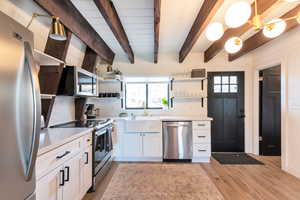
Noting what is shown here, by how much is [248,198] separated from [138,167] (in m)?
1.92

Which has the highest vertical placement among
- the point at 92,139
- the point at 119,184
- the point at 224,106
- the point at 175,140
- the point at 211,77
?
the point at 211,77

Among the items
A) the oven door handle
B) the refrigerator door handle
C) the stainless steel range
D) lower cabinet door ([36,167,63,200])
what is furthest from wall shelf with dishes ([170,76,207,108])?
the refrigerator door handle

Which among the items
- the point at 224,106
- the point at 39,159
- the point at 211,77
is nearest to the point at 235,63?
the point at 211,77

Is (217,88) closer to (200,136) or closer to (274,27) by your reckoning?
(200,136)

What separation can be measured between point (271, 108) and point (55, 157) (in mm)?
4473

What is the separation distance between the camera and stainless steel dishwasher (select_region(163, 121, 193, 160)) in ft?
12.4

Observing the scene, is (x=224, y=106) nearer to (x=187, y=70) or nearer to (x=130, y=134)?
(x=187, y=70)

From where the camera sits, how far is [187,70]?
4.58 metres

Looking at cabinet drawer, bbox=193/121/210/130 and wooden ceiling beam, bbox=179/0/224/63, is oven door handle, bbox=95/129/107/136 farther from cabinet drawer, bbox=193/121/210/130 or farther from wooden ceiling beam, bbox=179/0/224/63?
wooden ceiling beam, bbox=179/0/224/63

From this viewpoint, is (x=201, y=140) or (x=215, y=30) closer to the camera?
(x=215, y=30)

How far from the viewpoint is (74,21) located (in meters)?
2.41

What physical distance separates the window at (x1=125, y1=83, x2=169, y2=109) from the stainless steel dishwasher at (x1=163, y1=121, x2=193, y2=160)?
101cm

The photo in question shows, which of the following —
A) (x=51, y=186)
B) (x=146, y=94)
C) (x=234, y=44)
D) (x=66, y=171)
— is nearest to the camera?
(x=51, y=186)

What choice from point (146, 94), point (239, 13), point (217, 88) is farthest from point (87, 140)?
point (217, 88)
